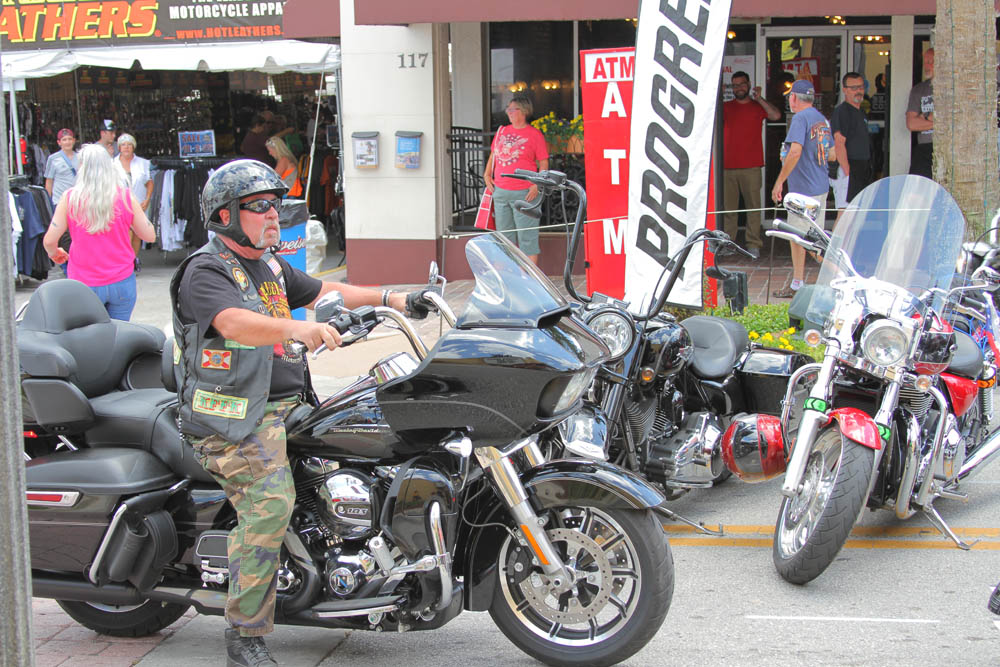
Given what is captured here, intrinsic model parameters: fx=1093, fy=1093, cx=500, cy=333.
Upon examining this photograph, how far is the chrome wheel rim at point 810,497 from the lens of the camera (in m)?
4.71

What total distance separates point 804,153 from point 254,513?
27.1ft

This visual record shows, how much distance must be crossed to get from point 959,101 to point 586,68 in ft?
9.31

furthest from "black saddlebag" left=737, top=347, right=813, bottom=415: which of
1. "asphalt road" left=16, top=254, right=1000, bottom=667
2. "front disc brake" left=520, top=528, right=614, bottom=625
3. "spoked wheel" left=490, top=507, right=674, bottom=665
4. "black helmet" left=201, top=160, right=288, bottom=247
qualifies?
"black helmet" left=201, top=160, right=288, bottom=247

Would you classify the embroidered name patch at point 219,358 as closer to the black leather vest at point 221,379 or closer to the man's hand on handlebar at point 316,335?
the black leather vest at point 221,379

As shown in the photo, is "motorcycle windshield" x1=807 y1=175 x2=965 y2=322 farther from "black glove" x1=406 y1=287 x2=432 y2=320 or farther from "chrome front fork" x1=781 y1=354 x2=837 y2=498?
"black glove" x1=406 y1=287 x2=432 y2=320

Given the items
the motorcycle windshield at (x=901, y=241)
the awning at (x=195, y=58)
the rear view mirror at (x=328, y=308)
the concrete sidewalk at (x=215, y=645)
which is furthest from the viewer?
the awning at (x=195, y=58)

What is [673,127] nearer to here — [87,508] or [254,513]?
[254,513]

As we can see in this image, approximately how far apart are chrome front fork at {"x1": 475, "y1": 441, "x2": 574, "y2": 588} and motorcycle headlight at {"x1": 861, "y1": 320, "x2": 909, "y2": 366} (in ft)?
5.89

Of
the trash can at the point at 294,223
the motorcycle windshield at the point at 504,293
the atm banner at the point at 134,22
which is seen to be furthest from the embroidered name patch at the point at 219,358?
the atm banner at the point at 134,22

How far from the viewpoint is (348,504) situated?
12.8ft

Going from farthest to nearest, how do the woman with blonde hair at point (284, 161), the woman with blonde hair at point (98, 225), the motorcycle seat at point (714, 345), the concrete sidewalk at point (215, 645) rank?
1. the woman with blonde hair at point (284, 161)
2. the woman with blonde hair at point (98, 225)
3. the motorcycle seat at point (714, 345)
4. the concrete sidewalk at point (215, 645)

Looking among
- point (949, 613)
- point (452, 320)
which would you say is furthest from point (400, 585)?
point (949, 613)

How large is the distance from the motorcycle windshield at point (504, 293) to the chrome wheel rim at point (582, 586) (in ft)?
2.34

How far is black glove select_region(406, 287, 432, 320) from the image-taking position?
3.91 metres
